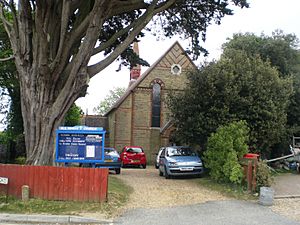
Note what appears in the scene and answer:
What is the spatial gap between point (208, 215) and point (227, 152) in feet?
17.4

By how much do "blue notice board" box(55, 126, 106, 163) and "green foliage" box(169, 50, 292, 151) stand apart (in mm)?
7837

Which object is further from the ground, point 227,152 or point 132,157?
point 227,152

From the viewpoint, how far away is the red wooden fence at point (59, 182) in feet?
35.6

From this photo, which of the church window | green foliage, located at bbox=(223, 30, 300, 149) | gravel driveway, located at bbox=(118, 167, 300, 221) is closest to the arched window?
the church window

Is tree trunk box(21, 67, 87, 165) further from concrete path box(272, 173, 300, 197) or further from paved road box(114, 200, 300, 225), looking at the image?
concrete path box(272, 173, 300, 197)

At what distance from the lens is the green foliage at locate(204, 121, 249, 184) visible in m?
14.2

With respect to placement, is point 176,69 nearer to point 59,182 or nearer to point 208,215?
point 59,182

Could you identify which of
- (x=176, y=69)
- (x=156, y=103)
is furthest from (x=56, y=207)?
(x=176, y=69)

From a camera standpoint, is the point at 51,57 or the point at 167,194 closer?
the point at 167,194

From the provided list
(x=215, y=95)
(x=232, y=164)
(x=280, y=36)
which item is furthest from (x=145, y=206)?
(x=280, y=36)

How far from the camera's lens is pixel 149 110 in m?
35.5

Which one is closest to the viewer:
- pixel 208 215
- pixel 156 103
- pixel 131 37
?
pixel 208 215

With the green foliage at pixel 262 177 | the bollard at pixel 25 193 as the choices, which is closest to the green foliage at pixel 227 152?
the green foliage at pixel 262 177

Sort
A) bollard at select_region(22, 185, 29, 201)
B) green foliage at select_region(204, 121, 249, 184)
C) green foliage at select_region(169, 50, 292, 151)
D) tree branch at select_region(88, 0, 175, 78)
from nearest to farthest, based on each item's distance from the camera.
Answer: bollard at select_region(22, 185, 29, 201)
green foliage at select_region(204, 121, 249, 184)
tree branch at select_region(88, 0, 175, 78)
green foliage at select_region(169, 50, 292, 151)
